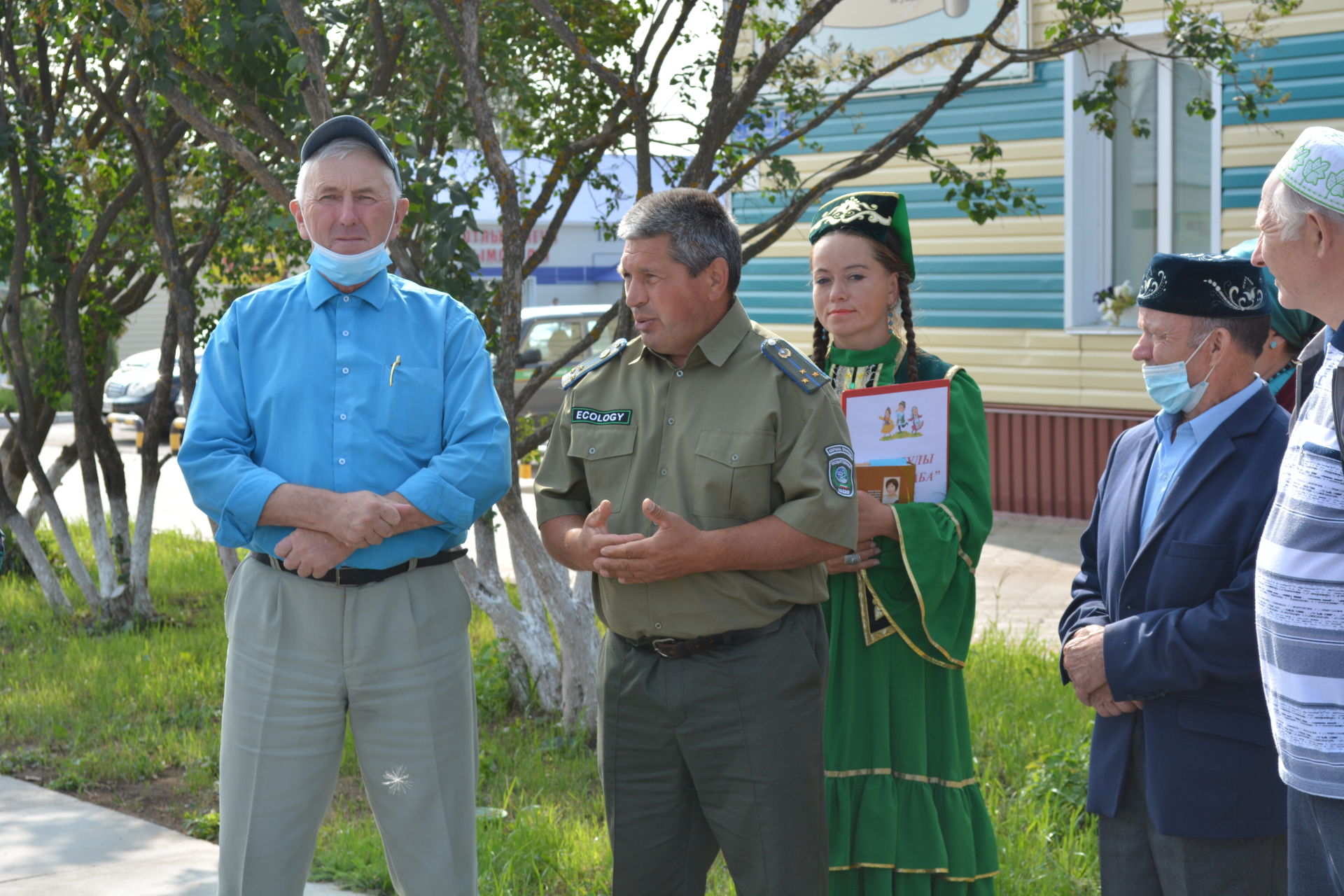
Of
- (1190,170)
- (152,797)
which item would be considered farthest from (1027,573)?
(152,797)

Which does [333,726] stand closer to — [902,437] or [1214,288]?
[902,437]

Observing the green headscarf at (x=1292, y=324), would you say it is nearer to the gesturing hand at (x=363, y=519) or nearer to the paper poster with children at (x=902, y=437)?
the paper poster with children at (x=902, y=437)

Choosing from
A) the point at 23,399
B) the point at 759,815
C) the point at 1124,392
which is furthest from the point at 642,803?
the point at 1124,392

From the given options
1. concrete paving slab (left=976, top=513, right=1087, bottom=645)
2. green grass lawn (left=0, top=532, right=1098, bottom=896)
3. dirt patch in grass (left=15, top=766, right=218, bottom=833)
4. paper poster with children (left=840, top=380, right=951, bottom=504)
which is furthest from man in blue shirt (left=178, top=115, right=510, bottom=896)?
concrete paving slab (left=976, top=513, right=1087, bottom=645)

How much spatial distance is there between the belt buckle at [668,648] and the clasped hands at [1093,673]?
85cm

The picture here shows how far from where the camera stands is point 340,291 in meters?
3.21

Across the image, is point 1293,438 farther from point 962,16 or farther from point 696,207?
point 962,16

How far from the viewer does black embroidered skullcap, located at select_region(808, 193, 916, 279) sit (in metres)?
3.32

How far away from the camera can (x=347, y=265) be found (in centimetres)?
315

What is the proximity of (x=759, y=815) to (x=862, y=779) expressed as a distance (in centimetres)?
51

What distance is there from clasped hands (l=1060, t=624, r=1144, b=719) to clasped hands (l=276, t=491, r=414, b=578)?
1.48 metres

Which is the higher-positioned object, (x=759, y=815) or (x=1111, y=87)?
(x=1111, y=87)

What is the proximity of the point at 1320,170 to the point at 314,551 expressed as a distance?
2.10 m

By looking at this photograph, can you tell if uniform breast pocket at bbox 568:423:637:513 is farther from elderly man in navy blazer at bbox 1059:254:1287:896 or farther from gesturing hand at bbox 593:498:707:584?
elderly man in navy blazer at bbox 1059:254:1287:896
